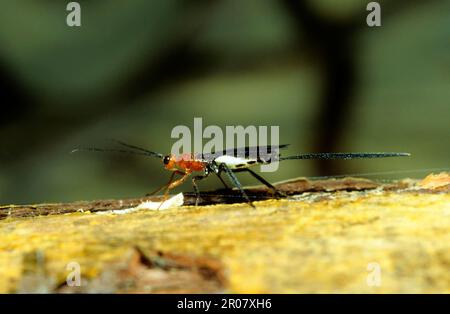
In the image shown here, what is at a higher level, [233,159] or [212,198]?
[233,159]

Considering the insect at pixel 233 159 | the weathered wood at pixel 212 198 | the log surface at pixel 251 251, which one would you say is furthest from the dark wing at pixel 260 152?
the log surface at pixel 251 251

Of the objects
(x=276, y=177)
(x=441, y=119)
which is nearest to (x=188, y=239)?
(x=276, y=177)

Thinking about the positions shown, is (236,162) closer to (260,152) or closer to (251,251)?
(260,152)

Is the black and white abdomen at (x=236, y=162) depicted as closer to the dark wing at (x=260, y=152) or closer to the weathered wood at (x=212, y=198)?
the dark wing at (x=260, y=152)

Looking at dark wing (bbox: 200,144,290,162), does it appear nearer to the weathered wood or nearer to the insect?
the insect

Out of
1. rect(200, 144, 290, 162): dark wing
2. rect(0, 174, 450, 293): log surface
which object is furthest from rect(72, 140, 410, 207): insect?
rect(0, 174, 450, 293): log surface

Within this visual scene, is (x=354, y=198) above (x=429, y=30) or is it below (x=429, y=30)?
below

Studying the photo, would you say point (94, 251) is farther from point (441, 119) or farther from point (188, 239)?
point (441, 119)

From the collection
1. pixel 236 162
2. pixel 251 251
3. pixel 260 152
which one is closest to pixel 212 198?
pixel 236 162

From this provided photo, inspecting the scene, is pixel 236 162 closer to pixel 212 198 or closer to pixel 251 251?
pixel 212 198

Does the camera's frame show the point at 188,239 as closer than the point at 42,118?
Yes

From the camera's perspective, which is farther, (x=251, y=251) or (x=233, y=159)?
(x=233, y=159)
